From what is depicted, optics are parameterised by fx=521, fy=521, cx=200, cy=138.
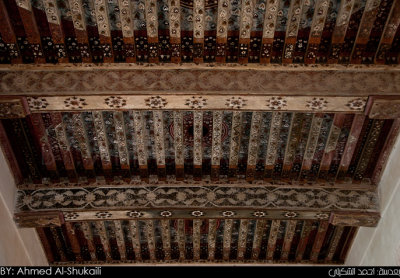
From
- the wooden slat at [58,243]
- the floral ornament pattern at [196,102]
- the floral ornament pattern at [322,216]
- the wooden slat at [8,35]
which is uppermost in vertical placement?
the wooden slat at [8,35]

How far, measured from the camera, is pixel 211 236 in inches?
277

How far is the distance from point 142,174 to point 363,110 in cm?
261

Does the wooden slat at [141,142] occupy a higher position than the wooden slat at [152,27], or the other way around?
the wooden slat at [152,27]

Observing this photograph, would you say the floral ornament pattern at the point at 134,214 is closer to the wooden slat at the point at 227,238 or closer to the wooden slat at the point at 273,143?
the wooden slat at the point at 227,238

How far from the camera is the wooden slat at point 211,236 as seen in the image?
22.5 feet

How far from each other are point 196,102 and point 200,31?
691 mm

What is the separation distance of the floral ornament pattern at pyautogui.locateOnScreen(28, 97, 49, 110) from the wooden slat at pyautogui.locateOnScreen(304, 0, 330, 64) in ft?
8.15

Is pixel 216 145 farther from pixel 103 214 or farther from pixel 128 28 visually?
pixel 128 28

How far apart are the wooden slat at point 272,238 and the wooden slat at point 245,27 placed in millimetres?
2750

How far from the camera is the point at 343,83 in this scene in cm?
490

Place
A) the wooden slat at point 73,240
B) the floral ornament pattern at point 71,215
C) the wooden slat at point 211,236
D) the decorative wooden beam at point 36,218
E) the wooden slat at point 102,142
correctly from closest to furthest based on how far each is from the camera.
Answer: the wooden slat at point 102,142 < the decorative wooden beam at point 36,218 < the floral ornament pattern at point 71,215 < the wooden slat at point 73,240 < the wooden slat at point 211,236

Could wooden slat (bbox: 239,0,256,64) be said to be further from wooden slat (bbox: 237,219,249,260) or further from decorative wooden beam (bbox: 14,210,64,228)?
decorative wooden beam (bbox: 14,210,64,228)

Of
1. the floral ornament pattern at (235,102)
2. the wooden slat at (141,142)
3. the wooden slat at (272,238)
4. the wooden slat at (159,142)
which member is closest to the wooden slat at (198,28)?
the floral ornament pattern at (235,102)

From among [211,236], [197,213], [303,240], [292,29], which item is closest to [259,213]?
[197,213]
